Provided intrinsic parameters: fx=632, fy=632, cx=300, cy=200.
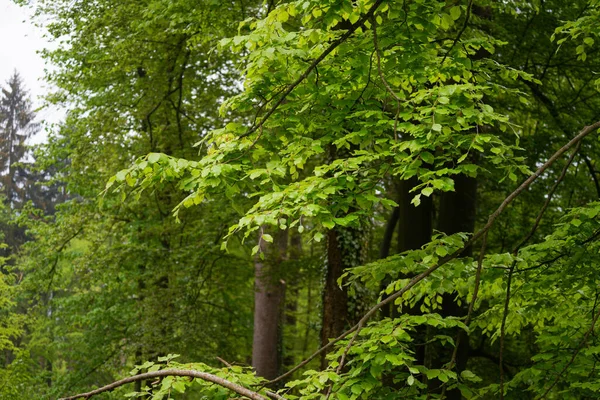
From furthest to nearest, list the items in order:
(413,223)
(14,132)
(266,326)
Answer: (14,132), (266,326), (413,223)

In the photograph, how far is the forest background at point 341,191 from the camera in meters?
3.52

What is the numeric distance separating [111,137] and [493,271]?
869 centimetres

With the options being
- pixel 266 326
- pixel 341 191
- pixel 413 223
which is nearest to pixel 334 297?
pixel 413 223

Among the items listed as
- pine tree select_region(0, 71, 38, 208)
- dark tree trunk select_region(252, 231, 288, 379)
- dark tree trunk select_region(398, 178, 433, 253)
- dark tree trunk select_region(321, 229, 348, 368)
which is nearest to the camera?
dark tree trunk select_region(321, 229, 348, 368)

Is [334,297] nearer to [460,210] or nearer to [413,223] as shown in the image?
[413,223]

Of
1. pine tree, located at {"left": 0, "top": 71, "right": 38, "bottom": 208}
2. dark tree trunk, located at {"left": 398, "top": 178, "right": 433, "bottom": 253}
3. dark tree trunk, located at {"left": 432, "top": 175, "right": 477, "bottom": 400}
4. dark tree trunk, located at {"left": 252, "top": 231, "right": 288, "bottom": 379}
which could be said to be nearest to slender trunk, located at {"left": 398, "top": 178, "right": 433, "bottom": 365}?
dark tree trunk, located at {"left": 398, "top": 178, "right": 433, "bottom": 253}

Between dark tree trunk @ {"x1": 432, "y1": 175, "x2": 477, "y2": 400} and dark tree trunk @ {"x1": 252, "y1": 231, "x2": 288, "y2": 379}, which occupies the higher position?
dark tree trunk @ {"x1": 432, "y1": 175, "x2": 477, "y2": 400}

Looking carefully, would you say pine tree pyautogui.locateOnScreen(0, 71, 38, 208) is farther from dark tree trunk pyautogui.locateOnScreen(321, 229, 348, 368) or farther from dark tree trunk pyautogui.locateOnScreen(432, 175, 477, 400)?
dark tree trunk pyautogui.locateOnScreen(432, 175, 477, 400)

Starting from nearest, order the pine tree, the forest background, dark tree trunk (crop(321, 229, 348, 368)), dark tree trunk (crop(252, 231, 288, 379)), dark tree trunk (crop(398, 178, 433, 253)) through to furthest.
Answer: the forest background
dark tree trunk (crop(321, 229, 348, 368))
dark tree trunk (crop(398, 178, 433, 253))
dark tree trunk (crop(252, 231, 288, 379))
the pine tree

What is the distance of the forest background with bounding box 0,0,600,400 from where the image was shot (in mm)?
3516

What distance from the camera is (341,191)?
4.12 meters

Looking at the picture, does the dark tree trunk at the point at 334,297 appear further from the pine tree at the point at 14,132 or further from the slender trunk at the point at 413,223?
the pine tree at the point at 14,132

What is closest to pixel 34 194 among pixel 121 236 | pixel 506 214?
pixel 121 236

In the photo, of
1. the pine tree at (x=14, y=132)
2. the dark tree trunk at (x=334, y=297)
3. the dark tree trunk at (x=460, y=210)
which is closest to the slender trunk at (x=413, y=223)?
the dark tree trunk at (x=460, y=210)
